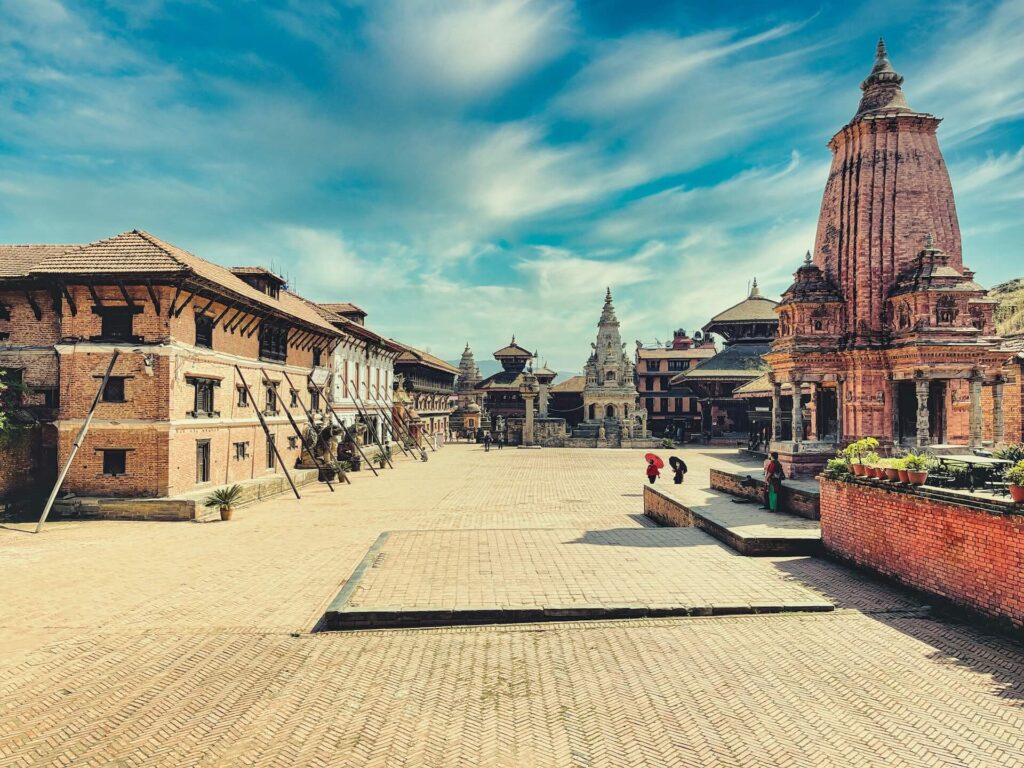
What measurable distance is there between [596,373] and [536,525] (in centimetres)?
4855

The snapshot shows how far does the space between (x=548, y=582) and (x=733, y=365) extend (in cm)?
5673

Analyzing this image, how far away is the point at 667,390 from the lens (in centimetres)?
7488

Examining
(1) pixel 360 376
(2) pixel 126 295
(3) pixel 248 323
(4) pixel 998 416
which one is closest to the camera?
(2) pixel 126 295

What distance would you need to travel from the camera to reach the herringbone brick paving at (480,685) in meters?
6.08

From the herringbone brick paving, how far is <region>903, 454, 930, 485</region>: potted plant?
2.22 meters

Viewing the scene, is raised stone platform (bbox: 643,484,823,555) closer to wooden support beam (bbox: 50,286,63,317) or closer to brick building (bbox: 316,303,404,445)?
brick building (bbox: 316,303,404,445)

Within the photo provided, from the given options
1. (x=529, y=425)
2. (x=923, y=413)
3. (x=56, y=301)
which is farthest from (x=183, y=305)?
(x=529, y=425)

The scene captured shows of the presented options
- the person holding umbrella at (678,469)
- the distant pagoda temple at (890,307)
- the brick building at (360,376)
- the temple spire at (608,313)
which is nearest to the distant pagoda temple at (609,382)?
the temple spire at (608,313)

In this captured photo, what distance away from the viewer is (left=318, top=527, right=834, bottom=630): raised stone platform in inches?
380

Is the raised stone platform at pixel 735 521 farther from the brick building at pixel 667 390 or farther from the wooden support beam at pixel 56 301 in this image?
the brick building at pixel 667 390

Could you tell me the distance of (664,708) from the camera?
6812mm

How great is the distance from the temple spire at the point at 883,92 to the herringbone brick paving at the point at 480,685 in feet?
61.1

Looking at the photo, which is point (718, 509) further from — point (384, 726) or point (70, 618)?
point (70, 618)

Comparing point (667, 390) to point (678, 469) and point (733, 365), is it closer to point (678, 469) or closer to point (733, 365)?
point (733, 365)
